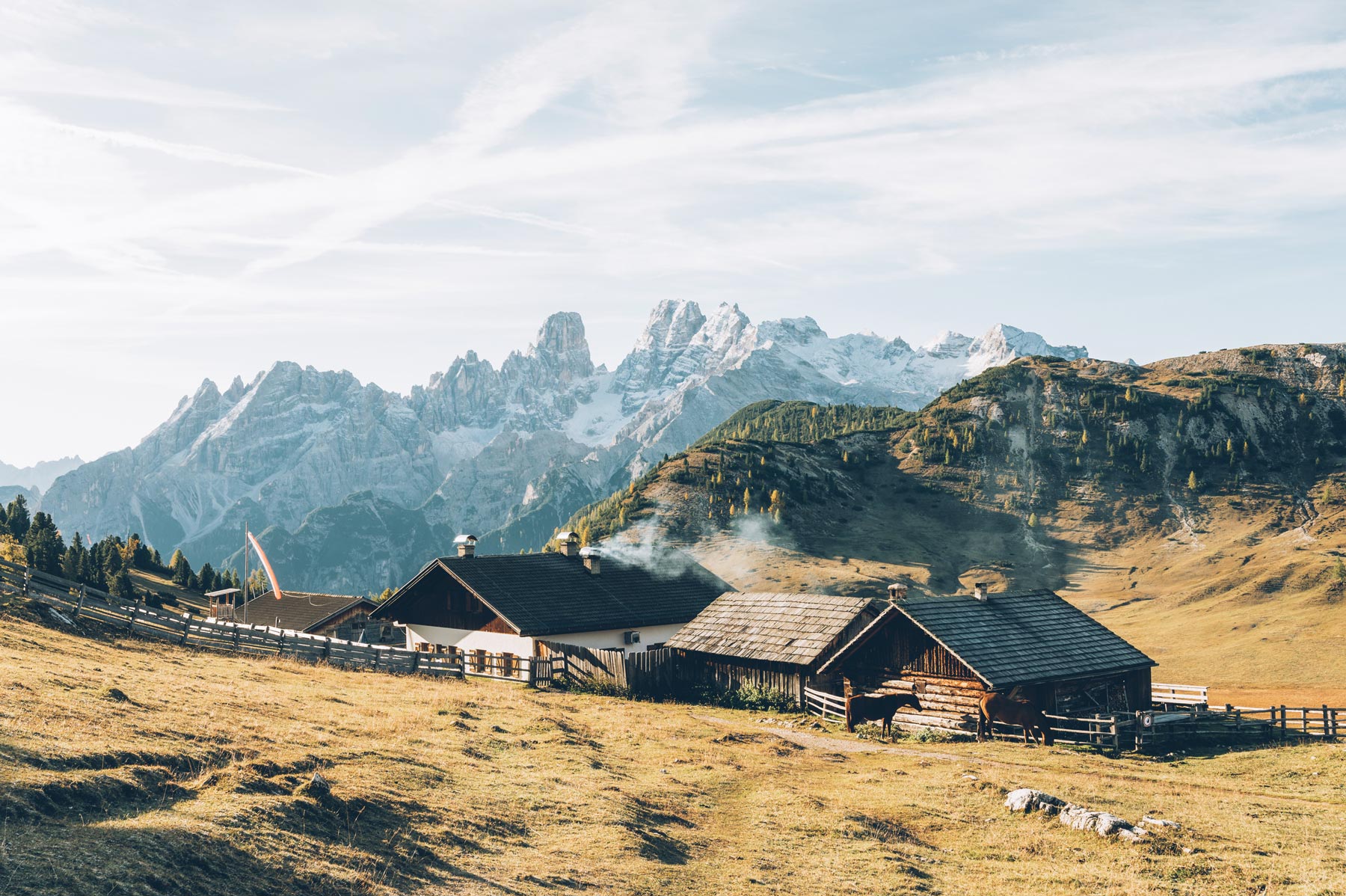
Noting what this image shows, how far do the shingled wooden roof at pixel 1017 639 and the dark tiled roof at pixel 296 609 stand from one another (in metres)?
37.1

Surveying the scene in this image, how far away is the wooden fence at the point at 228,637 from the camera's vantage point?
4319cm

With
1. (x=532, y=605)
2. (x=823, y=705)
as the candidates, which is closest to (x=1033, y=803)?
(x=823, y=705)

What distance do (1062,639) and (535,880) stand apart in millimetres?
31450

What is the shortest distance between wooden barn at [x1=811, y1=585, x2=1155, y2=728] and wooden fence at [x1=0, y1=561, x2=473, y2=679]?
710 inches

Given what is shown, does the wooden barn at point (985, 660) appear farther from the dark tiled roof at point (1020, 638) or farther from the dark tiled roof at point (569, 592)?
the dark tiled roof at point (569, 592)

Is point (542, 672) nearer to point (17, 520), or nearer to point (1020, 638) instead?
point (1020, 638)

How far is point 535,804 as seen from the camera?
20.7 metres

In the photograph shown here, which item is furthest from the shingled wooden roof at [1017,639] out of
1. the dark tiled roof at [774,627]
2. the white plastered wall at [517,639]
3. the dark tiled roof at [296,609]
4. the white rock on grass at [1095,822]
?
the dark tiled roof at [296,609]

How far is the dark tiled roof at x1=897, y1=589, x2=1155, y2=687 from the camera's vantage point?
37344 millimetres

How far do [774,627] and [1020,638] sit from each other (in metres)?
11.7

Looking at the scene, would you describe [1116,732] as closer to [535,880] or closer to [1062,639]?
[1062,639]

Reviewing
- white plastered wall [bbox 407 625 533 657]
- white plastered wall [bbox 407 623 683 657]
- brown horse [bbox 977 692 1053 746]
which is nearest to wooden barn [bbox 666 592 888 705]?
white plastered wall [bbox 407 623 683 657]

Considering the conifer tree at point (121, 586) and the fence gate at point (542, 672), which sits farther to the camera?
the conifer tree at point (121, 586)

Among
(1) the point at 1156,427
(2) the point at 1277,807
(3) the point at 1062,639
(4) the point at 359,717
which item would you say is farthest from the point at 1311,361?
(4) the point at 359,717
